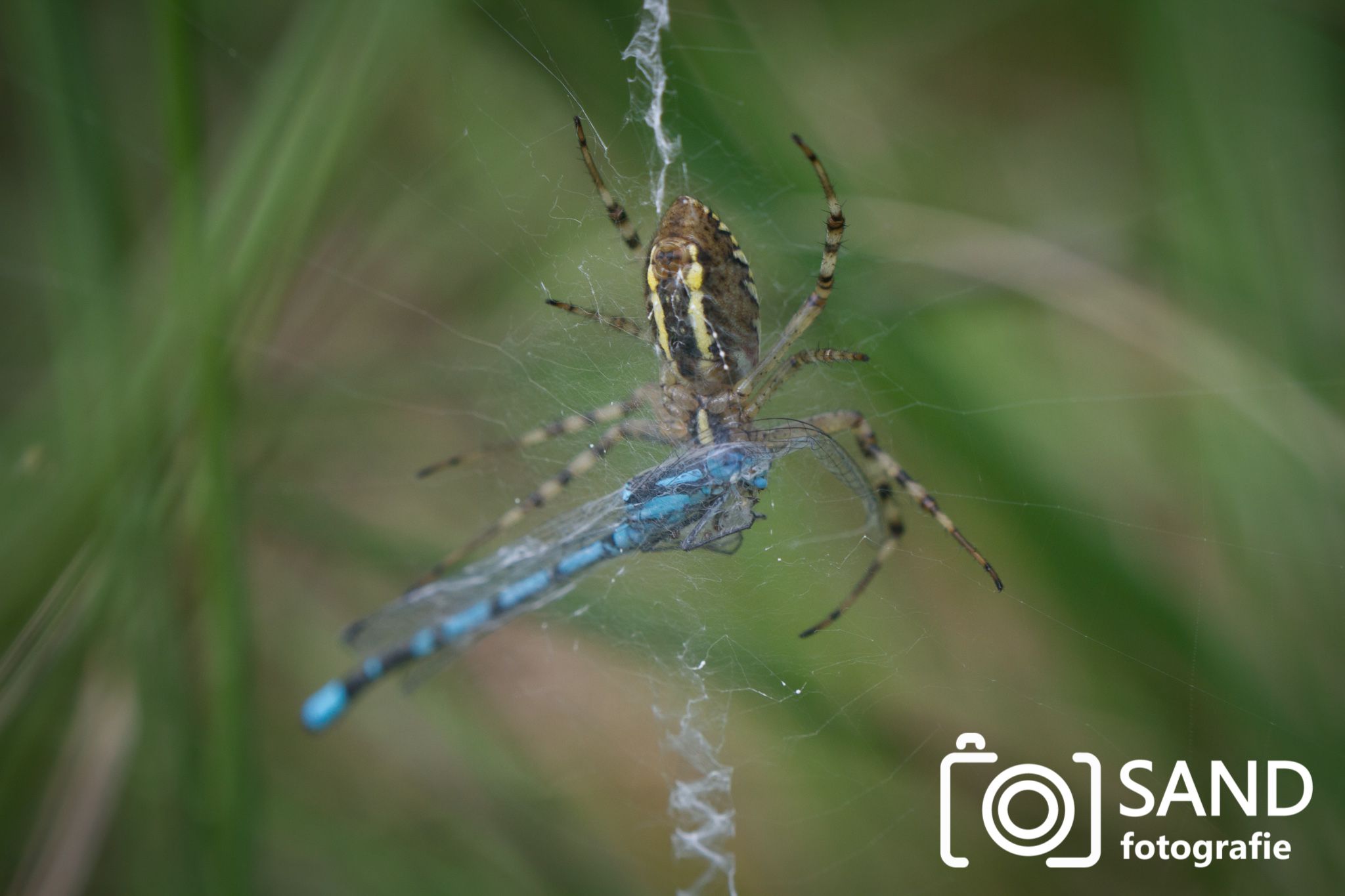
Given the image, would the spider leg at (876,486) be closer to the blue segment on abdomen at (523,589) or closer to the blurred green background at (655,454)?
the blurred green background at (655,454)

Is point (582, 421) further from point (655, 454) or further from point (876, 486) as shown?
point (876, 486)

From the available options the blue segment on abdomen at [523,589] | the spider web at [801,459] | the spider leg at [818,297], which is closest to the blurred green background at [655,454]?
the spider web at [801,459]

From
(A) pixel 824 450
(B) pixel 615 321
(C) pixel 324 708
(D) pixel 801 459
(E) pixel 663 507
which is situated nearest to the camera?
(C) pixel 324 708

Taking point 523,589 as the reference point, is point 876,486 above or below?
above

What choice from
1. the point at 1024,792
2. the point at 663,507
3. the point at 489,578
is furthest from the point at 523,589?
the point at 1024,792

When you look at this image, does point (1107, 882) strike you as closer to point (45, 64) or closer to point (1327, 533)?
point (1327, 533)
